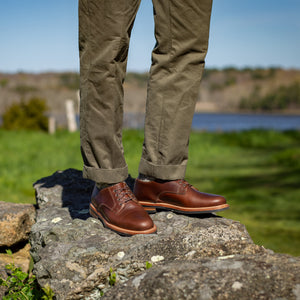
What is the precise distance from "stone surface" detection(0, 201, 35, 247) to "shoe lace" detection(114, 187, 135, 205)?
116cm

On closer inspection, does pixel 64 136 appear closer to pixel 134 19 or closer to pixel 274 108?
pixel 134 19

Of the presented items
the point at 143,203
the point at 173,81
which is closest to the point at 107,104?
the point at 173,81

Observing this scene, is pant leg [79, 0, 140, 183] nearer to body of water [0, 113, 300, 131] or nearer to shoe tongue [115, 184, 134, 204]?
shoe tongue [115, 184, 134, 204]

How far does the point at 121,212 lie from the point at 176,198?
1.30ft

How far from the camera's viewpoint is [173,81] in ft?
7.63

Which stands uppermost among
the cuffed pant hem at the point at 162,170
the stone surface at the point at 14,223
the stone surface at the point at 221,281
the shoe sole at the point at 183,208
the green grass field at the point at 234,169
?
the cuffed pant hem at the point at 162,170

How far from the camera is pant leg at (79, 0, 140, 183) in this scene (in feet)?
7.10

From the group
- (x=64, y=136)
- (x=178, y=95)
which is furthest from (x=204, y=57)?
(x=64, y=136)

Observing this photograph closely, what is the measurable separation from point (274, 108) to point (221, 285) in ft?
431

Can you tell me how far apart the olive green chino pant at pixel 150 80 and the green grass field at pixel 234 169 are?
1.58 feet

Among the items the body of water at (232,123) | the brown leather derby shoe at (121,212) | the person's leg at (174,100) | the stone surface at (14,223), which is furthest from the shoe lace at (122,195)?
the body of water at (232,123)

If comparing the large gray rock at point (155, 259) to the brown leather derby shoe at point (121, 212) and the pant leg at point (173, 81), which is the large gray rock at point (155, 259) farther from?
the pant leg at point (173, 81)

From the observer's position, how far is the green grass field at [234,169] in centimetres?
582

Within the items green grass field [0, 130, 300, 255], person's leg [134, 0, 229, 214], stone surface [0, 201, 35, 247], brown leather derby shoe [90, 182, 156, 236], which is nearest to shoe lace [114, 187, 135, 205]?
brown leather derby shoe [90, 182, 156, 236]
